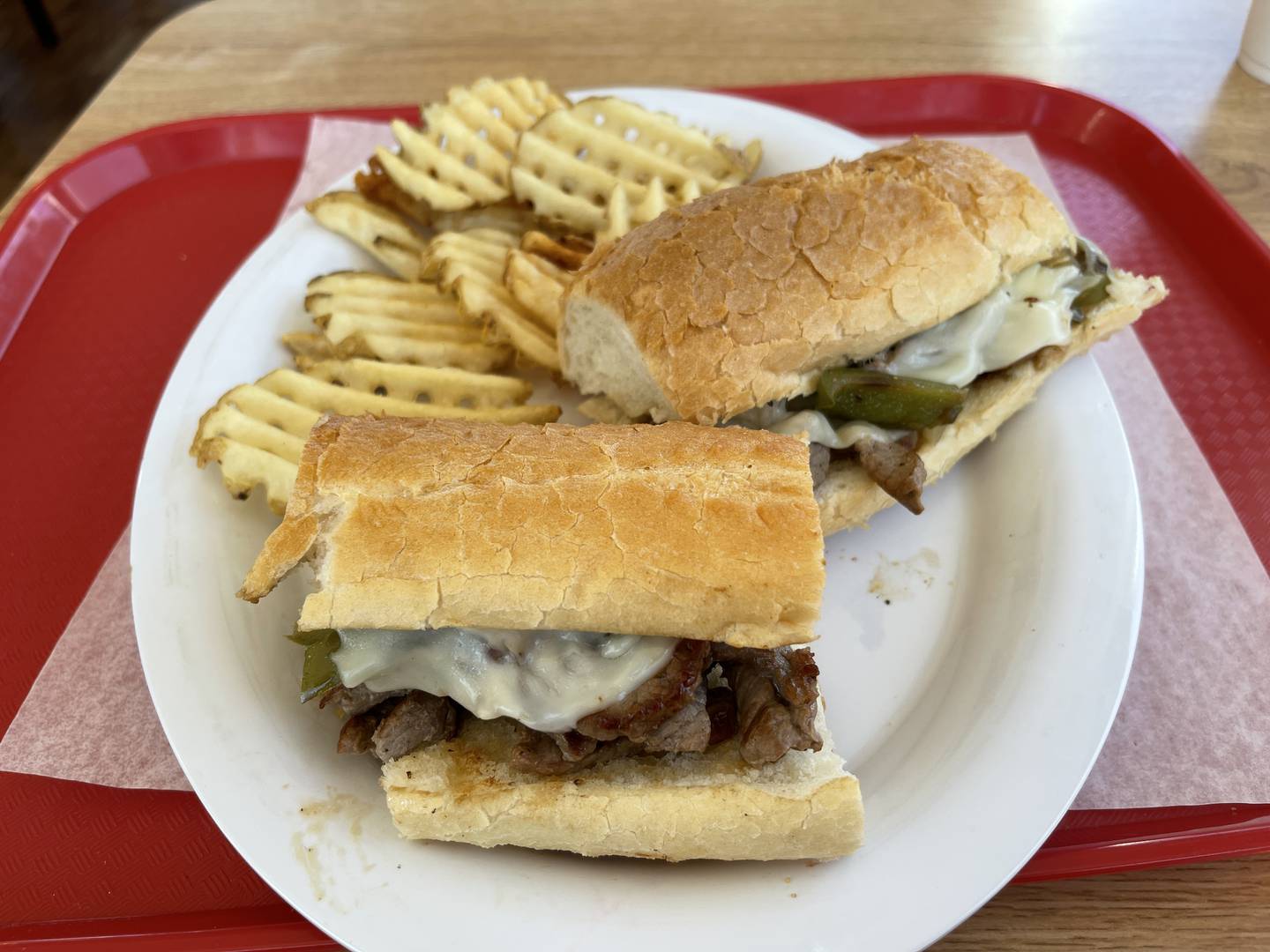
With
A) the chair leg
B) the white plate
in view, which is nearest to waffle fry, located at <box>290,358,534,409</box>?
the white plate

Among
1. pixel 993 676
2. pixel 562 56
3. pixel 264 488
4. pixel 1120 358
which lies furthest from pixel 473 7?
pixel 993 676

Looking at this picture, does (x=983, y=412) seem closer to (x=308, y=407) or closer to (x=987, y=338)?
(x=987, y=338)

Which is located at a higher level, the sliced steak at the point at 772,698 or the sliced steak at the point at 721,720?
the sliced steak at the point at 772,698

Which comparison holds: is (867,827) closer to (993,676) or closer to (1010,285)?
(993,676)

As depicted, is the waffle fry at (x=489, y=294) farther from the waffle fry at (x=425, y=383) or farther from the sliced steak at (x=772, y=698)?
the sliced steak at (x=772, y=698)

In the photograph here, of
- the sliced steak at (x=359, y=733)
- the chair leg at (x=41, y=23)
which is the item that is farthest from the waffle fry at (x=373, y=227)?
the chair leg at (x=41, y=23)

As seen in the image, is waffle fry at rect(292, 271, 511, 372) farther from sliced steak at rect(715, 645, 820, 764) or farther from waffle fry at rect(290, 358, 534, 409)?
sliced steak at rect(715, 645, 820, 764)
